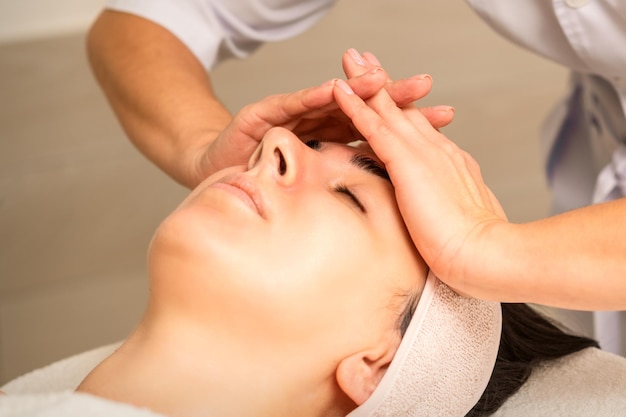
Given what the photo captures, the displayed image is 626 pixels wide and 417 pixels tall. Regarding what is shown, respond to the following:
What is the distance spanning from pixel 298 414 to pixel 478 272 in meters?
0.28

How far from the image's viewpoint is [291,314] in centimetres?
94

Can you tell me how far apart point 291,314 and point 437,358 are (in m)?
0.18

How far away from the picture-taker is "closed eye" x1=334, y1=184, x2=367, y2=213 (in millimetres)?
1006

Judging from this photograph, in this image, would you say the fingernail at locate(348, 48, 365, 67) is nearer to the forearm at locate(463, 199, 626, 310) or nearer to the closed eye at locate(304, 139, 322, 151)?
the closed eye at locate(304, 139, 322, 151)

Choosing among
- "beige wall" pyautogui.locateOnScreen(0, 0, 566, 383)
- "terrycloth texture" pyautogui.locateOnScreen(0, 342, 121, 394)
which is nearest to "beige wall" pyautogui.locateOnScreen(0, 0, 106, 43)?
"beige wall" pyautogui.locateOnScreen(0, 0, 566, 383)

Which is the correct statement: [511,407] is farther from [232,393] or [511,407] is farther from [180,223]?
[180,223]

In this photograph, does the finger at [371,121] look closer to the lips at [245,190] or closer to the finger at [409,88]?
the finger at [409,88]

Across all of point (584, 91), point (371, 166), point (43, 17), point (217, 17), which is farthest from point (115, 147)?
point (371, 166)

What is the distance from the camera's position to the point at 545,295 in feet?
2.87

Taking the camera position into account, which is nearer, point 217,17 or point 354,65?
point 354,65

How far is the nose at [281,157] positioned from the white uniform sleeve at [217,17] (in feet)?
1.48

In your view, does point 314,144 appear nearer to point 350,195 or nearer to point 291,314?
point 350,195

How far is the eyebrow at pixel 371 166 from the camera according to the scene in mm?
1043

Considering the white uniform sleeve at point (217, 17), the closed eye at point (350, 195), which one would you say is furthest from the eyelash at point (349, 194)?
the white uniform sleeve at point (217, 17)
